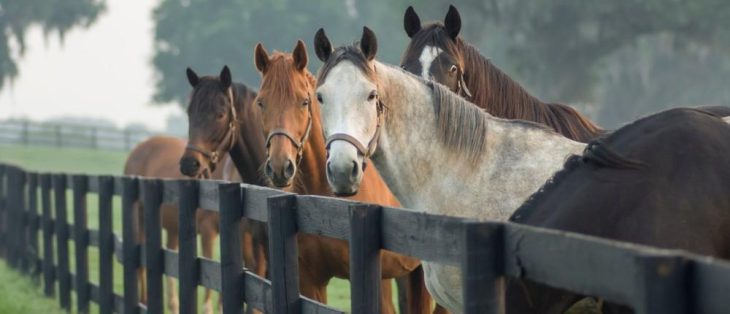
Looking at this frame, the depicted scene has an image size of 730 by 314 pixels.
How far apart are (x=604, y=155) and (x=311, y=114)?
338 centimetres

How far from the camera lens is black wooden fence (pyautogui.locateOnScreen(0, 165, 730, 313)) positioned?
266cm

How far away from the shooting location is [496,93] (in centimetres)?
685

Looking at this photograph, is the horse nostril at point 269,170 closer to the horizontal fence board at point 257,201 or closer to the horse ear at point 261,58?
the horizontal fence board at point 257,201

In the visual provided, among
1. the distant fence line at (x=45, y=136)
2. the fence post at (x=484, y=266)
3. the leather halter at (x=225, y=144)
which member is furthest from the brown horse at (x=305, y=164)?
the distant fence line at (x=45, y=136)

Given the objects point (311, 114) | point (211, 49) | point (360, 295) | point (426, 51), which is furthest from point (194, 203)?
point (211, 49)

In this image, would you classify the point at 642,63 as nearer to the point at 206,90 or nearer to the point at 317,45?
the point at 206,90

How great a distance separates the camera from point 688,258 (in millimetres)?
2627

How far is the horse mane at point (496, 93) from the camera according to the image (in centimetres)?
675

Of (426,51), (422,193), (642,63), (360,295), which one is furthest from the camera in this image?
(642,63)

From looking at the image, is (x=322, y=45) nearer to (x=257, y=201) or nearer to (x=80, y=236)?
(x=257, y=201)

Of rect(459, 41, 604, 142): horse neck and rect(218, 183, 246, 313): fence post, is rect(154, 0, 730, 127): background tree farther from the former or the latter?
rect(218, 183, 246, 313): fence post

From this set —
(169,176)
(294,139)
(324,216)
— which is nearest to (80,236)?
(169,176)

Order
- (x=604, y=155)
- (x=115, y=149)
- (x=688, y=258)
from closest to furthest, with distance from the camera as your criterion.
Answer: (x=688, y=258), (x=604, y=155), (x=115, y=149)

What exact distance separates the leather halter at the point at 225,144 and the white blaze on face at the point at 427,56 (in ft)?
8.22
